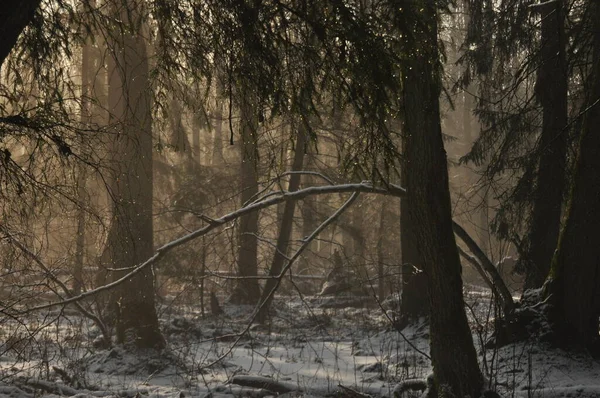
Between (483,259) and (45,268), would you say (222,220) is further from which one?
(483,259)

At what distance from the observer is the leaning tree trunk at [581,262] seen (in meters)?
8.33

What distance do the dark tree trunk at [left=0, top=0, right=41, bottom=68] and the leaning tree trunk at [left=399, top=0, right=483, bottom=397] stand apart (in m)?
3.25

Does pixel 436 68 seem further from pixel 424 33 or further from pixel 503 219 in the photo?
pixel 503 219

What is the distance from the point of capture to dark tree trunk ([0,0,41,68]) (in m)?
3.39

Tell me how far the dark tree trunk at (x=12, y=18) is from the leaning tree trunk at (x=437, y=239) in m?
3.25

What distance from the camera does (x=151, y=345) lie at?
38.2 feet

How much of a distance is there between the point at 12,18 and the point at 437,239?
3.90 m

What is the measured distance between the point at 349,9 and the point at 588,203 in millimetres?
5319

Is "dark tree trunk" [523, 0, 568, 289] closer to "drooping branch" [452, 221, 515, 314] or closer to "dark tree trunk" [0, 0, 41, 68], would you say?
"drooping branch" [452, 221, 515, 314]

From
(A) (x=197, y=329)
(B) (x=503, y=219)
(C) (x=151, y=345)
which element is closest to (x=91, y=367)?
(C) (x=151, y=345)

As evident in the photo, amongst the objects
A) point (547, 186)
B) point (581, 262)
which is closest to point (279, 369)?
point (581, 262)

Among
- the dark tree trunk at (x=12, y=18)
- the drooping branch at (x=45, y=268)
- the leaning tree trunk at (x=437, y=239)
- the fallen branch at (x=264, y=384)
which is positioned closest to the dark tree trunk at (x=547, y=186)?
the fallen branch at (x=264, y=384)

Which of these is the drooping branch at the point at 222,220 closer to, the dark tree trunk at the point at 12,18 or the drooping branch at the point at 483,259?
the drooping branch at the point at 483,259

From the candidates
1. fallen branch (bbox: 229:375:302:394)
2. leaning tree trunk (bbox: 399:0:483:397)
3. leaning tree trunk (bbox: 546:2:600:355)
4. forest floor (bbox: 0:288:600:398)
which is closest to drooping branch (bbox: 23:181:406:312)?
forest floor (bbox: 0:288:600:398)
